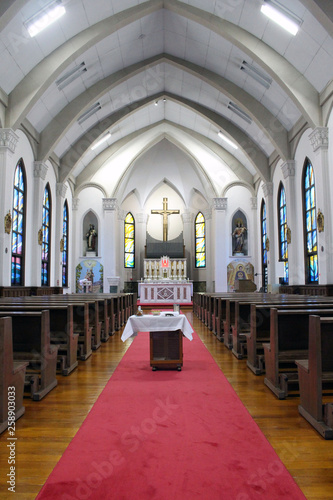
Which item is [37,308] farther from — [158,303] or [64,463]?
[158,303]

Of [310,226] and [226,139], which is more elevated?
[226,139]

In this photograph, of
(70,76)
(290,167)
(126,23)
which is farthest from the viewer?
(290,167)

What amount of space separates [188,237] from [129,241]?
11.2 feet

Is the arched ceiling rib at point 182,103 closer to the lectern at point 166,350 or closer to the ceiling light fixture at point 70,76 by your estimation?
the ceiling light fixture at point 70,76

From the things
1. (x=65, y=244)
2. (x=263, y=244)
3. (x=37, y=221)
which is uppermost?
(x=37, y=221)

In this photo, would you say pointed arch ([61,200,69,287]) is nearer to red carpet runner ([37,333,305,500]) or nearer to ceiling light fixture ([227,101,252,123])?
ceiling light fixture ([227,101,252,123])

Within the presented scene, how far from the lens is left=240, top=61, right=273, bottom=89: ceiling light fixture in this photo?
11.8 metres

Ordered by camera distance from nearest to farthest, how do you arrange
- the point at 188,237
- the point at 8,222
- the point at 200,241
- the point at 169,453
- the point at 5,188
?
1. the point at 169,453
2. the point at 5,188
3. the point at 8,222
4. the point at 200,241
5. the point at 188,237

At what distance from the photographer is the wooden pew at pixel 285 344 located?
4156mm

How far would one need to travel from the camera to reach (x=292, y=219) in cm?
1305

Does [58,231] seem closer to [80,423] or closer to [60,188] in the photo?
[60,188]

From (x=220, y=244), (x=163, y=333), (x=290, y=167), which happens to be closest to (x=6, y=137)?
(x=163, y=333)

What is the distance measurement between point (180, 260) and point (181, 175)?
5038mm

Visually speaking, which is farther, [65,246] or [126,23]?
[65,246]
